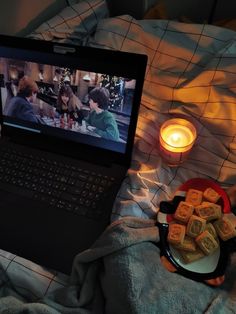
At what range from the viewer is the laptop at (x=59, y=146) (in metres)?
0.72

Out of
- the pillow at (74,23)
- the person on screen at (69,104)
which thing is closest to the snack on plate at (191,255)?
the person on screen at (69,104)

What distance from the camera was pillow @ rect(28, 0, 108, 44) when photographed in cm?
104

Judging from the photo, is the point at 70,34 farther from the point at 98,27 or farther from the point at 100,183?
the point at 100,183

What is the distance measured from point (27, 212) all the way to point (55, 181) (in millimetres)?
91

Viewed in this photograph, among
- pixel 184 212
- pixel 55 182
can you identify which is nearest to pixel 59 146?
pixel 55 182

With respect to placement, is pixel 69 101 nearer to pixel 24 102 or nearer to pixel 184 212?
pixel 24 102

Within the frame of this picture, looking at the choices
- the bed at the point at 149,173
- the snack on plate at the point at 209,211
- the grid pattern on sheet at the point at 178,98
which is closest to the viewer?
the bed at the point at 149,173

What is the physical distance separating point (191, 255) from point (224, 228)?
9 cm

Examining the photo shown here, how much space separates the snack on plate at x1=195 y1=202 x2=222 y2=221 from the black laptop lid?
20 centimetres

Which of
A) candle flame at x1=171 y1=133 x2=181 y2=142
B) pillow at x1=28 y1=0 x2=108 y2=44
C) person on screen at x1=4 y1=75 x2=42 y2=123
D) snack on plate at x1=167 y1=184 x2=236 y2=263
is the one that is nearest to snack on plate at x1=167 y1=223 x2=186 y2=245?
snack on plate at x1=167 y1=184 x2=236 y2=263

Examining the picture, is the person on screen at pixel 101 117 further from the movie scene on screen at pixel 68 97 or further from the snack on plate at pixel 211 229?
the snack on plate at pixel 211 229

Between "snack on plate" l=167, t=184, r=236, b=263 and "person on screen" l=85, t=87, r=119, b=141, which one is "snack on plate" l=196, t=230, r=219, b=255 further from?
"person on screen" l=85, t=87, r=119, b=141

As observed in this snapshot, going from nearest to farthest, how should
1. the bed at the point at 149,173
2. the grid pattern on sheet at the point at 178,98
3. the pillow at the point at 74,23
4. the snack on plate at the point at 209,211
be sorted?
1. the bed at the point at 149,173
2. the snack on plate at the point at 209,211
3. the grid pattern on sheet at the point at 178,98
4. the pillow at the point at 74,23

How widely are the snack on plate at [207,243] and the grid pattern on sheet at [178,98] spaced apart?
0.12 m
